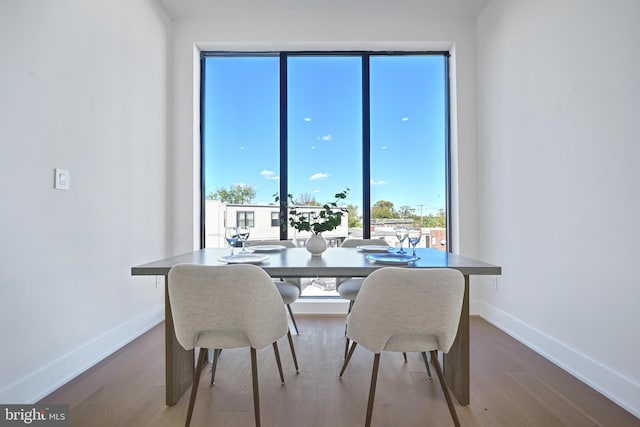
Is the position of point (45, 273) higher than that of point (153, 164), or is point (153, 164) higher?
point (153, 164)

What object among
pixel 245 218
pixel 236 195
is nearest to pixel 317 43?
pixel 236 195

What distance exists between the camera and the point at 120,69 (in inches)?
98.4

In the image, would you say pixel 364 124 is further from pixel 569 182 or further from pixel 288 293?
pixel 288 293

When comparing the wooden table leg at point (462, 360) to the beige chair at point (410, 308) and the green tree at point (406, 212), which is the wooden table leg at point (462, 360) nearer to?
the beige chair at point (410, 308)

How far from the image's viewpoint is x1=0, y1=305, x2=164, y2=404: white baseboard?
5.36 ft

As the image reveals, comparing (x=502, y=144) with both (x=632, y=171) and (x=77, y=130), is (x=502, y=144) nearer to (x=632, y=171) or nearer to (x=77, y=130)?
(x=632, y=171)

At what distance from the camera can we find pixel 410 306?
1342 mm

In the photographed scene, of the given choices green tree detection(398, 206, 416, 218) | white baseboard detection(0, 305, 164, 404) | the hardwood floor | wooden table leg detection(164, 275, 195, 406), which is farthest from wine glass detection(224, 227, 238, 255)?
green tree detection(398, 206, 416, 218)

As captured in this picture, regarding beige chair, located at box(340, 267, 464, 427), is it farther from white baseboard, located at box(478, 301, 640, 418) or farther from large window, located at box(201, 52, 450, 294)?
large window, located at box(201, 52, 450, 294)

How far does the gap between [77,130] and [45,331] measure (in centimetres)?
120

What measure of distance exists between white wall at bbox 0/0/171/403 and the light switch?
0.03 meters

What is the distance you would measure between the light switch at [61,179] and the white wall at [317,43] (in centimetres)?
138

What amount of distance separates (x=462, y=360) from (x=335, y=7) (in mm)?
3200

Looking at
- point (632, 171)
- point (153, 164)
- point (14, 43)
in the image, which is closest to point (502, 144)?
point (632, 171)
